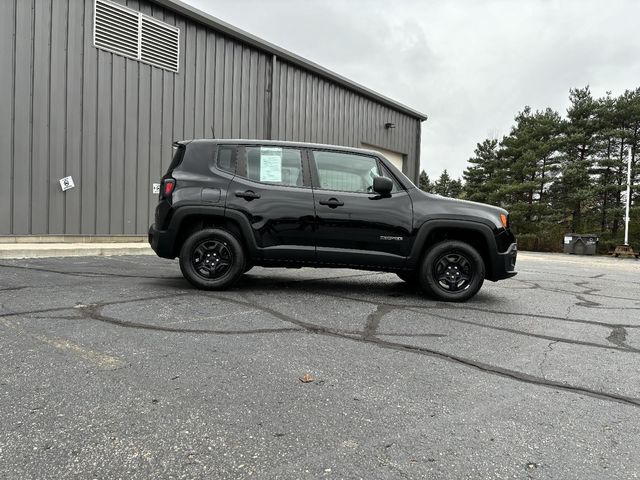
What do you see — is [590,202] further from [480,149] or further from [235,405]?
[235,405]

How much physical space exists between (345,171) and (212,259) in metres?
1.96

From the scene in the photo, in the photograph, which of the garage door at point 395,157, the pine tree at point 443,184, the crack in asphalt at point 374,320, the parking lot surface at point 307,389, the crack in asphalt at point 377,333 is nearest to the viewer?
the parking lot surface at point 307,389

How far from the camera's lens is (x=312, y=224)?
5621mm

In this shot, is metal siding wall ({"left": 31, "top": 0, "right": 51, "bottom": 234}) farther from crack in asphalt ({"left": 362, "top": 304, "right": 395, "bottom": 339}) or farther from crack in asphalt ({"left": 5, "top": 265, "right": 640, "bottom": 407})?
crack in asphalt ({"left": 362, "top": 304, "right": 395, "bottom": 339})

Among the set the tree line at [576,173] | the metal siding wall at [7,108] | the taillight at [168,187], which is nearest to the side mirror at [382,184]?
the taillight at [168,187]

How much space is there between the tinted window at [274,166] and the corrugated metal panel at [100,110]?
6.94 metres

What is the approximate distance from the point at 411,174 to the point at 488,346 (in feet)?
64.2

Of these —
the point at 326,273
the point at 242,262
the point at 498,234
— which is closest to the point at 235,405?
the point at 242,262

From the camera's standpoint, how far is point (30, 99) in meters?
10.2

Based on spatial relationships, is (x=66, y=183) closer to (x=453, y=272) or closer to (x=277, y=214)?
(x=277, y=214)

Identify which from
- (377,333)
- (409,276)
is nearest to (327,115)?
(409,276)

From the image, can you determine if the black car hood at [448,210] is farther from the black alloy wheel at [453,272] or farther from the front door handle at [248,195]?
the front door handle at [248,195]

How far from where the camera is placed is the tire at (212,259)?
Answer: 5.62 meters

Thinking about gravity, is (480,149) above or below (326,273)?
above
